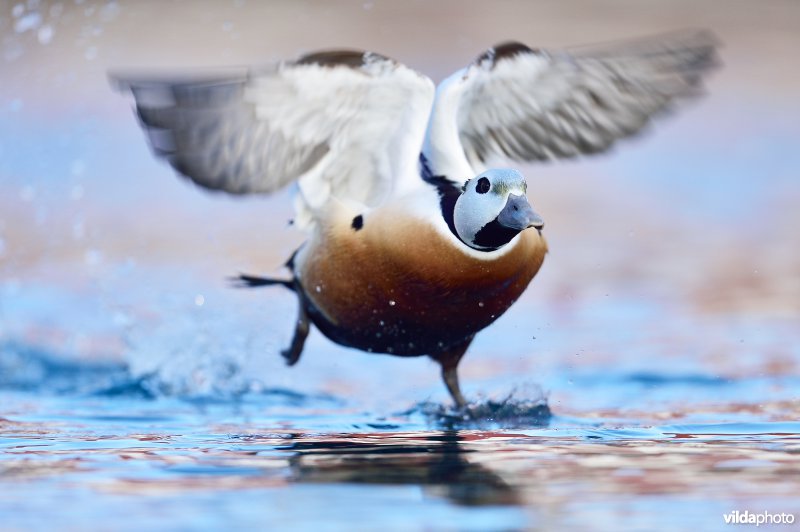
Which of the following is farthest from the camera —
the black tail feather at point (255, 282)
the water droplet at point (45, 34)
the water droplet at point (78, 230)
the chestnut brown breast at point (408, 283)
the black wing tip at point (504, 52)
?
the water droplet at point (45, 34)

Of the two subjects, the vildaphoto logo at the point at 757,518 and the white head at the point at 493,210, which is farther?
the white head at the point at 493,210

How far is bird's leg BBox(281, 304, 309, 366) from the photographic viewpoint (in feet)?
23.9

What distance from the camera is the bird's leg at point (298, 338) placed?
7.30 m

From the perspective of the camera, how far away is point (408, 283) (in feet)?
21.0

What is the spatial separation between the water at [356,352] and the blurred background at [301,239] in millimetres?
31

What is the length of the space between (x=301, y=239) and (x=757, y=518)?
23.8 ft

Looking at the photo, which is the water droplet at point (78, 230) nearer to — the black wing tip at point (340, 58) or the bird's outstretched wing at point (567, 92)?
the bird's outstretched wing at point (567, 92)

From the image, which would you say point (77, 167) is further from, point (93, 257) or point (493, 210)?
point (493, 210)

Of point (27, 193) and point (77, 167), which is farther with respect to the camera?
point (77, 167)

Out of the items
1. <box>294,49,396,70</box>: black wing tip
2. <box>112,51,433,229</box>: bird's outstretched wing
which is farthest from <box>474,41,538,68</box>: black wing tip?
<box>294,49,396,70</box>: black wing tip

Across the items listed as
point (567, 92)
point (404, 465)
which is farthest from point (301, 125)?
point (404, 465)

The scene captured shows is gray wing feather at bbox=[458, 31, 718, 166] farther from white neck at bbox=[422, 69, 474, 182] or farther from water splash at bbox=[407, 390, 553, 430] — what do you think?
water splash at bbox=[407, 390, 553, 430]

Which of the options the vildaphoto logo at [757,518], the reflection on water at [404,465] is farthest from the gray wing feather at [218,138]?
the vildaphoto logo at [757,518]

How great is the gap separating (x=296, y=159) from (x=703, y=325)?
11.2ft
